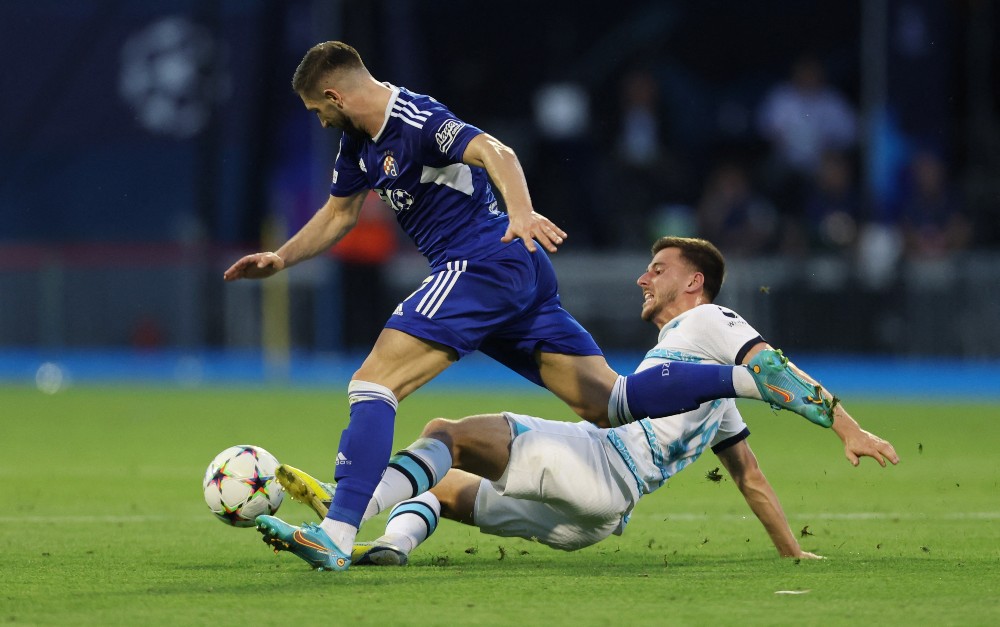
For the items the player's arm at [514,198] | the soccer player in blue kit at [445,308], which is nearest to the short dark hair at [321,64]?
the soccer player in blue kit at [445,308]

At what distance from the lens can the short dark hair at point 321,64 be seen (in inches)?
221

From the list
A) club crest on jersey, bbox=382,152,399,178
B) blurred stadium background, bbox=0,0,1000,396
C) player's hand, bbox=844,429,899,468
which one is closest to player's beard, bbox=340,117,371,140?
club crest on jersey, bbox=382,152,399,178

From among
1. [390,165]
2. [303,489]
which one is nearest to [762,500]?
[303,489]

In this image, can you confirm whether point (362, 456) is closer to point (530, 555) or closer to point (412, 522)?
point (412, 522)

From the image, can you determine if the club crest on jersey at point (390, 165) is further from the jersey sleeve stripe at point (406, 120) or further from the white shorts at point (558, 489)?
the white shorts at point (558, 489)

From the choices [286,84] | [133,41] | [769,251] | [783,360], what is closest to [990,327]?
[769,251]

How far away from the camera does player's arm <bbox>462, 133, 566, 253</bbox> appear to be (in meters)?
5.15

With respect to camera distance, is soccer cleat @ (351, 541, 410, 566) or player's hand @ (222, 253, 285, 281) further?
player's hand @ (222, 253, 285, 281)

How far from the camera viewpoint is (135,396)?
50.5 ft

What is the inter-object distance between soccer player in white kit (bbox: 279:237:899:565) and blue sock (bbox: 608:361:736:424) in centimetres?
7

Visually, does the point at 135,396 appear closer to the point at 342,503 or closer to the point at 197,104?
the point at 197,104

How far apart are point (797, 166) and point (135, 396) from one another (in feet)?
25.8

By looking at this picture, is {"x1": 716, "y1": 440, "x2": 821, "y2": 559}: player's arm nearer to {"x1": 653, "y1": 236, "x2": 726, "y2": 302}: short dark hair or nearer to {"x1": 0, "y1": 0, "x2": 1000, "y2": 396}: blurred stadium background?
{"x1": 653, "y1": 236, "x2": 726, "y2": 302}: short dark hair

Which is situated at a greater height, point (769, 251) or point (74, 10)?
point (74, 10)
